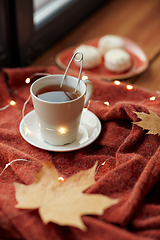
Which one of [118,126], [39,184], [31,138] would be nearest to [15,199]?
[39,184]

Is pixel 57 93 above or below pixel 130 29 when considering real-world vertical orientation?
above

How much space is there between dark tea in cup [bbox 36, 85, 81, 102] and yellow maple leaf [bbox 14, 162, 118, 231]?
14cm

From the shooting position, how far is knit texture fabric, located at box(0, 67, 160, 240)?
0.40 metres

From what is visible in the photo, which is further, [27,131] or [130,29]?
[130,29]

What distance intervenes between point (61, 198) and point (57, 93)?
0.72 ft

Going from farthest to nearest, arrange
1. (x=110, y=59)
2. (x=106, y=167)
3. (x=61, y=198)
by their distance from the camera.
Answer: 1. (x=110, y=59)
2. (x=106, y=167)
3. (x=61, y=198)

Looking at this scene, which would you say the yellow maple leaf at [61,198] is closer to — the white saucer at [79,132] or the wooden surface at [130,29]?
the white saucer at [79,132]

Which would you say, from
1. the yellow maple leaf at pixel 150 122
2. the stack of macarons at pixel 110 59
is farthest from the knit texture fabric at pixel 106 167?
the stack of macarons at pixel 110 59

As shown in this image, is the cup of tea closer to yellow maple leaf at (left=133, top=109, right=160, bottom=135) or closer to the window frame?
yellow maple leaf at (left=133, top=109, right=160, bottom=135)

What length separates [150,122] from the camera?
1.87 feet

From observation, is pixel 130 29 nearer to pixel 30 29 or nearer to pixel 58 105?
pixel 30 29

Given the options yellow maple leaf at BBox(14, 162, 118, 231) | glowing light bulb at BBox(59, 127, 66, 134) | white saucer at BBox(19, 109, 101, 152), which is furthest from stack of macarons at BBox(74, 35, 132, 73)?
yellow maple leaf at BBox(14, 162, 118, 231)

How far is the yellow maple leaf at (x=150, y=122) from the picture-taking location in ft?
1.84

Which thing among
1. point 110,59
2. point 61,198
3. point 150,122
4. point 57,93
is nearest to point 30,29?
point 110,59
